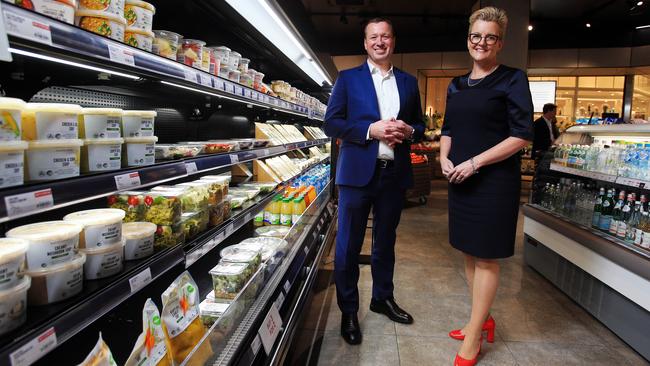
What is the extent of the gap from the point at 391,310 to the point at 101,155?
208 cm

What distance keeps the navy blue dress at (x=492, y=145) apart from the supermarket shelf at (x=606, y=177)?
1033mm

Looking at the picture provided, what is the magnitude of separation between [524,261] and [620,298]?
141 centimetres

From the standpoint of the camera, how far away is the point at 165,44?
54.7 inches

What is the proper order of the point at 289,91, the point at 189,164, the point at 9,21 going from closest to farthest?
the point at 9,21 → the point at 189,164 → the point at 289,91

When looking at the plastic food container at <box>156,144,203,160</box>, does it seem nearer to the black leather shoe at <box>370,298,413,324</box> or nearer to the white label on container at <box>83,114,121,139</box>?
the white label on container at <box>83,114,121,139</box>

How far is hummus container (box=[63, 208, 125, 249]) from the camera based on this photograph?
3.38 ft

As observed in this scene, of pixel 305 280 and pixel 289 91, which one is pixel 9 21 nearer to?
pixel 305 280

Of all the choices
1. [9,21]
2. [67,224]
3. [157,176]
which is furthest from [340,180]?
[9,21]

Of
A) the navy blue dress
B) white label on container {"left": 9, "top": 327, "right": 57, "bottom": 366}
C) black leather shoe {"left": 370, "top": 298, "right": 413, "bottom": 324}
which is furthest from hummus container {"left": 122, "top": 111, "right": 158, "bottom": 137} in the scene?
black leather shoe {"left": 370, "top": 298, "right": 413, "bottom": 324}

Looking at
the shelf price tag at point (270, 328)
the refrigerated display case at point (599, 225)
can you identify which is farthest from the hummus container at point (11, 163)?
the refrigerated display case at point (599, 225)

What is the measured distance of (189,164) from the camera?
4.76ft

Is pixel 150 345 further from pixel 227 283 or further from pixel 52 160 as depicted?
pixel 227 283

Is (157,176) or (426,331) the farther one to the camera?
(426,331)

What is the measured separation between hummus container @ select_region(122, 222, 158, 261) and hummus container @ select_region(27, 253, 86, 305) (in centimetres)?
23
